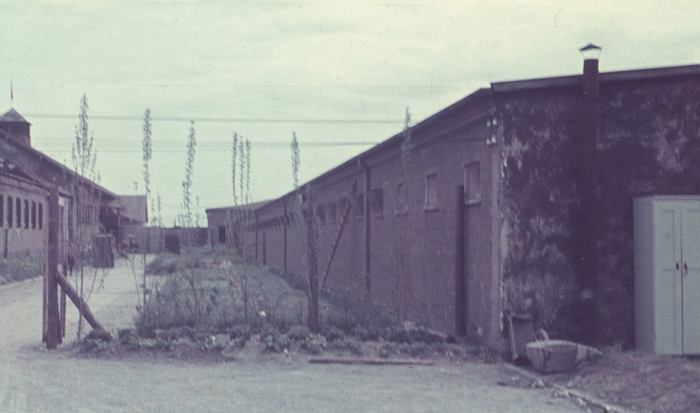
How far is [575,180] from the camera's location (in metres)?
11.0

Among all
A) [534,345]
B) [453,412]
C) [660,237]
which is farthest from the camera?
[660,237]

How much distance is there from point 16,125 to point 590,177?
5335 cm

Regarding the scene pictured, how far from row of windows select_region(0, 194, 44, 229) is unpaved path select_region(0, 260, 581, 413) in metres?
24.6

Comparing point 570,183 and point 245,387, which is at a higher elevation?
point 570,183

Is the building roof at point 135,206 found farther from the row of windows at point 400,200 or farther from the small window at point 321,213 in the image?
the row of windows at point 400,200

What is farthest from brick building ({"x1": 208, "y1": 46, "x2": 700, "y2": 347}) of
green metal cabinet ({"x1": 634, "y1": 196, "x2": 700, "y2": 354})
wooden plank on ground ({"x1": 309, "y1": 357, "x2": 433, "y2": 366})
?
wooden plank on ground ({"x1": 309, "y1": 357, "x2": 433, "y2": 366})

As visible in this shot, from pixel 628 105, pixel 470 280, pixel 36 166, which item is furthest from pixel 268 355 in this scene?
pixel 36 166

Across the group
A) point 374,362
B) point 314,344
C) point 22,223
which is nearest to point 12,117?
point 22,223

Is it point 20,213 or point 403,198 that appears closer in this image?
point 403,198

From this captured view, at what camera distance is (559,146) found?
36.1 ft

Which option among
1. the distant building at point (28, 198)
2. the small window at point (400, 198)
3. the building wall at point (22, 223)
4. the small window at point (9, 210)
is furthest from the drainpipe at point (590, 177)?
the small window at point (9, 210)

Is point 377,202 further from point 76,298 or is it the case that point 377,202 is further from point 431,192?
point 76,298

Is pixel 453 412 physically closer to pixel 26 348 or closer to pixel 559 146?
pixel 559 146

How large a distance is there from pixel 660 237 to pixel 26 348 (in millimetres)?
9048
